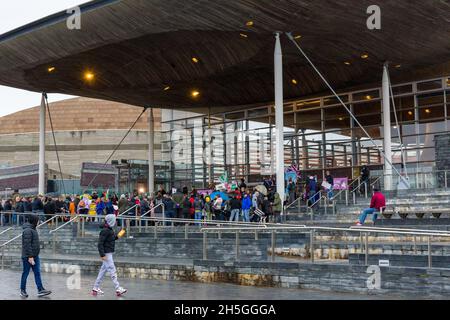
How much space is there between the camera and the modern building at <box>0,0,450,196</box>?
25328 mm

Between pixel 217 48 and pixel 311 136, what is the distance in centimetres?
918

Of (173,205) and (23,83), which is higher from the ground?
(23,83)

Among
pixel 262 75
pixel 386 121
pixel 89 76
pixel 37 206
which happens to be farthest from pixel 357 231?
pixel 89 76

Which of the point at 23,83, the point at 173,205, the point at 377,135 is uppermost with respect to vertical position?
the point at 23,83

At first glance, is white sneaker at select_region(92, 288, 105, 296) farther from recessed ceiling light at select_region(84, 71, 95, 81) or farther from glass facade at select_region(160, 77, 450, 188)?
recessed ceiling light at select_region(84, 71, 95, 81)

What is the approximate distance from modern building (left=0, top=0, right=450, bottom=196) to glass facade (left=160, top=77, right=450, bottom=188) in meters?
0.07

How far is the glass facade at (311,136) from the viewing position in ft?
108

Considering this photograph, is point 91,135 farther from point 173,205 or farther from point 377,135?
point 173,205

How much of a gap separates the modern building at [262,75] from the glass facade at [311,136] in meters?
0.07

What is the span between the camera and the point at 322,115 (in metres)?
36.7

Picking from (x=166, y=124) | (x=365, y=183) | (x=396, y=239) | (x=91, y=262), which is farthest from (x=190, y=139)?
(x=396, y=239)

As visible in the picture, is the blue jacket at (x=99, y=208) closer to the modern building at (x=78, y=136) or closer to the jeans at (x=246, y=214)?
the jeans at (x=246, y=214)

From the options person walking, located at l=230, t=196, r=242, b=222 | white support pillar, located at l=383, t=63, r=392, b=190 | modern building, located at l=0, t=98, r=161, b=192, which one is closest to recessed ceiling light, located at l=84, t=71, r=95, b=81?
person walking, located at l=230, t=196, r=242, b=222

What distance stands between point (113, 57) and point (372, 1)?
1290 centimetres
